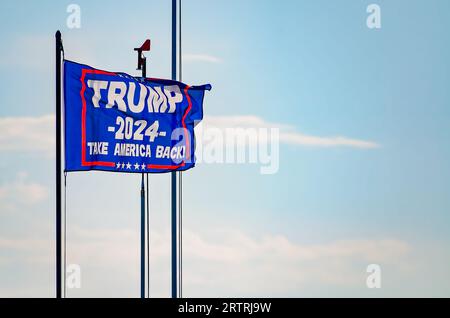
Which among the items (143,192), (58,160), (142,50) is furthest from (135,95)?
(143,192)

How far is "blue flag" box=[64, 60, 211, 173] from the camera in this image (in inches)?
997

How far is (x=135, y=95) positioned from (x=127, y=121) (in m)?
0.76

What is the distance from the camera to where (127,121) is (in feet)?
87.6

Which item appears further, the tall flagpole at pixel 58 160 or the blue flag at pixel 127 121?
the blue flag at pixel 127 121

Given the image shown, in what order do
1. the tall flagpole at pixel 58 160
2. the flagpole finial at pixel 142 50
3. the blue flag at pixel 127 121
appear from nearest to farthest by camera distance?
the tall flagpole at pixel 58 160, the blue flag at pixel 127 121, the flagpole finial at pixel 142 50

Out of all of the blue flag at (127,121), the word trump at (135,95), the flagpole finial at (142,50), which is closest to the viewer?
the blue flag at (127,121)

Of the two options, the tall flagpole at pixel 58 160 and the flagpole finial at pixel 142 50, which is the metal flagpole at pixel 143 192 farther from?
the tall flagpole at pixel 58 160

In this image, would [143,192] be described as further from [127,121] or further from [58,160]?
[58,160]

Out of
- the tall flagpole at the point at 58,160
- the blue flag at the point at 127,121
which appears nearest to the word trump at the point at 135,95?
the blue flag at the point at 127,121

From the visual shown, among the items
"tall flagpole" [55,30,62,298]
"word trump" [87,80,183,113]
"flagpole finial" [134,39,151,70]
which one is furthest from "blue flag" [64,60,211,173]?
"flagpole finial" [134,39,151,70]

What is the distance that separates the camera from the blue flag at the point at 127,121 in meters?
25.3

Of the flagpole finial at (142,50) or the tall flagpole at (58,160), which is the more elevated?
the flagpole finial at (142,50)
